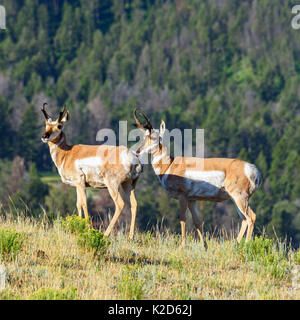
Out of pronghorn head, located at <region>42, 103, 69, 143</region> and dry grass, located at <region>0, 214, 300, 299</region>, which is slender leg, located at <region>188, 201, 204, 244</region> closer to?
dry grass, located at <region>0, 214, 300, 299</region>

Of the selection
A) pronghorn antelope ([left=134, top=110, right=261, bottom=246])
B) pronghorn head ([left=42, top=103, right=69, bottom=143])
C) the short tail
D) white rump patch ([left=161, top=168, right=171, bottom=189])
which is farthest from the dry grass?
pronghorn head ([left=42, top=103, right=69, bottom=143])

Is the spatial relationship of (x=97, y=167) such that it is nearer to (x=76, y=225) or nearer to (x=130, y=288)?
(x=76, y=225)

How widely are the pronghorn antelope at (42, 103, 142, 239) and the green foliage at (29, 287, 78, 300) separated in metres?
4.37

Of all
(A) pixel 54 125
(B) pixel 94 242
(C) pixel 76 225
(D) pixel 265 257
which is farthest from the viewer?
(A) pixel 54 125

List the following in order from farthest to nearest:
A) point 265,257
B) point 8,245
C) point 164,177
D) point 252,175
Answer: point 164,177 < point 252,175 < point 265,257 < point 8,245

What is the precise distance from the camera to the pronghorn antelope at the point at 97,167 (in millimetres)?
12352

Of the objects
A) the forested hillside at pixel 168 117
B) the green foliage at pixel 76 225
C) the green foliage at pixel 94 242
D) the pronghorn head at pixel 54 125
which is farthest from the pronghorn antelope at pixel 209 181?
the forested hillside at pixel 168 117

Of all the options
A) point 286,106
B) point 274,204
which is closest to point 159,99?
point 286,106

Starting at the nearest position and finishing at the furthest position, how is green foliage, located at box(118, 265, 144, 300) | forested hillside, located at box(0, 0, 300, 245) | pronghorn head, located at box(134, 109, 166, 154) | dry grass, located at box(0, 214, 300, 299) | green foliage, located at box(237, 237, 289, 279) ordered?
green foliage, located at box(118, 265, 144, 300) < dry grass, located at box(0, 214, 300, 299) < green foliage, located at box(237, 237, 289, 279) < pronghorn head, located at box(134, 109, 166, 154) < forested hillside, located at box(0, 0, 300, 245)

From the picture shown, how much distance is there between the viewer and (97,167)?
12.5 m

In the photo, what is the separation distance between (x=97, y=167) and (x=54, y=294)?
5407mm

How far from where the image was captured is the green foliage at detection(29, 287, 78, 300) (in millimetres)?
7211

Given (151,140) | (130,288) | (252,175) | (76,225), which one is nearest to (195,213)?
(252,175)
